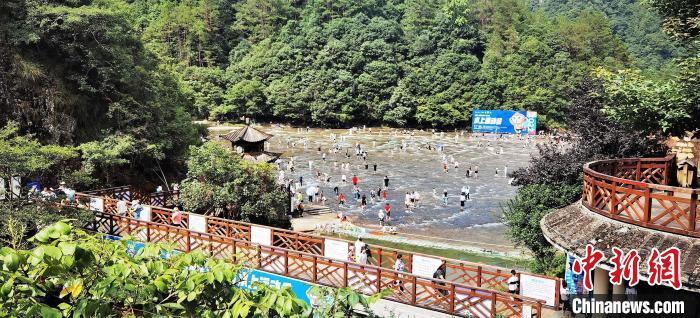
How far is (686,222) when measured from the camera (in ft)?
23.4

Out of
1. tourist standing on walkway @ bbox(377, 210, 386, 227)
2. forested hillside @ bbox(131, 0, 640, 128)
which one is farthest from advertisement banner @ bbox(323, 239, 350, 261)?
forested hillside @ bbox(131, 0, 640, 128)

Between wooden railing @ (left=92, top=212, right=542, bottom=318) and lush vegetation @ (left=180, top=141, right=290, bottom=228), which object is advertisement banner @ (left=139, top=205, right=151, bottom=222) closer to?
wooden railing @ (left=92, top=212, right=542, bottom=318)

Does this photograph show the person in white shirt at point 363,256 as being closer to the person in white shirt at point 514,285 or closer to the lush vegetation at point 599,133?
the person in white shirt at point 514,285

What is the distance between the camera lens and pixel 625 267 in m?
7.05

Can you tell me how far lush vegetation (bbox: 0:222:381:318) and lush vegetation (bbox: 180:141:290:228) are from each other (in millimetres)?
17076

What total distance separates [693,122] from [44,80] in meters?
25.2

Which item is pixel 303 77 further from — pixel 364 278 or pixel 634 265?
pixel 634 265

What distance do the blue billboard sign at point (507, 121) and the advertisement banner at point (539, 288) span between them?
193ft

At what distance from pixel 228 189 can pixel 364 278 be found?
10.6 metres

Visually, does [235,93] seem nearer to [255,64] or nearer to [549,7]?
[255,64]

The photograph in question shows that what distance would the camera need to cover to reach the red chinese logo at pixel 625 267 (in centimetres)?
696

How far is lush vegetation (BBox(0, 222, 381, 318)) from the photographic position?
336 centimetres

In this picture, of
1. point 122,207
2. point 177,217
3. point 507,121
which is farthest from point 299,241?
point 507,121

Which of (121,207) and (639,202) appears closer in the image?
(639,202)
